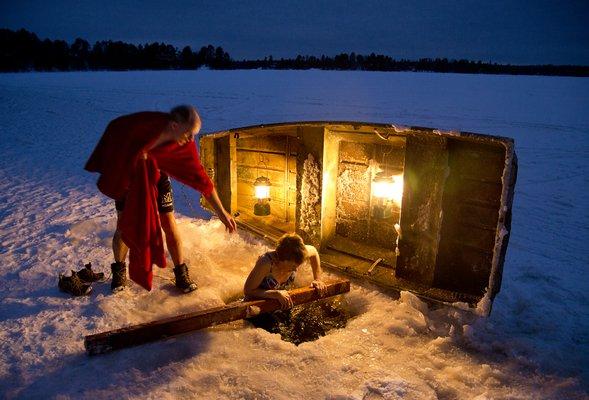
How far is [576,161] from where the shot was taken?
1328 centimetres

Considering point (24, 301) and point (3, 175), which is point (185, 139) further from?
point (3, 175)

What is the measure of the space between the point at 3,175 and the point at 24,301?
7.95 m

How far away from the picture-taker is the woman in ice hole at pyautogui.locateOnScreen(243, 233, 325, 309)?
13.6 ft

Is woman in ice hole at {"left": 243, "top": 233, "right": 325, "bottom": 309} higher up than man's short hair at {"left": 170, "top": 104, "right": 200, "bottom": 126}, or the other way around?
man's short hair at {"left": 170, "top": 104, "right": 200, "bottom": 126}

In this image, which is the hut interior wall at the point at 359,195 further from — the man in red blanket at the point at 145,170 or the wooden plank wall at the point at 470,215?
the man in red blanket at the point at 145,170

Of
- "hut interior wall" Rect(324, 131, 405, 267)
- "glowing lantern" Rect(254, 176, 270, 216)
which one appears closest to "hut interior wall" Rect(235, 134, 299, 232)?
"glowing lantern" Rect(254, 176, 270, 216)

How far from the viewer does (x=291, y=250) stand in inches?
162

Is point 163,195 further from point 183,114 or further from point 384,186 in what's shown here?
point 384,186

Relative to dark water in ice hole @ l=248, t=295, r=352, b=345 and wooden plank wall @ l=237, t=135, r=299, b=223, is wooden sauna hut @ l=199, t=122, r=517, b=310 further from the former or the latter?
dark water in ice hole @ l=248, t=295, r=352, b=345

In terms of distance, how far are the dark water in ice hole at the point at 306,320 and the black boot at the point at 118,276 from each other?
151 centimetres

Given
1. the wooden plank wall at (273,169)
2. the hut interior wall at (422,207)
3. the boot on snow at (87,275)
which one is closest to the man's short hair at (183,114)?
the boot on snow at (87,275)

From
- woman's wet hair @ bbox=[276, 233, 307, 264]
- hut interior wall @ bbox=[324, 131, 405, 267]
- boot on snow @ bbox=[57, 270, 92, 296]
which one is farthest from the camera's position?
hut interior wall @ bbox=[324, 131, 405, 267]

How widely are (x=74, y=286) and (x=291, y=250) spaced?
2.52 m

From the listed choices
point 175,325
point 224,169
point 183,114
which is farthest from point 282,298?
point 224,169
